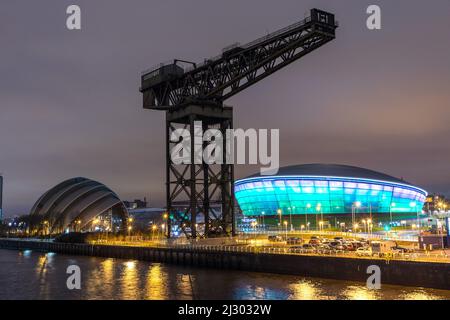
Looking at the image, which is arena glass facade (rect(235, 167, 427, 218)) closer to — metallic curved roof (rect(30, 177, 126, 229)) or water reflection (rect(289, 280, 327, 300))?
metallic curved roof (rect(30, 177, 126, 229))

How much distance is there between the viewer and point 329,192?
125438 mm

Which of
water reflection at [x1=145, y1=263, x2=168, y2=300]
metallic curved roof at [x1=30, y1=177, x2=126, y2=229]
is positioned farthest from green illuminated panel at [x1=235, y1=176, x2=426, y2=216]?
water reflection at [x1=145, y1=263, x2=168, y2=300]

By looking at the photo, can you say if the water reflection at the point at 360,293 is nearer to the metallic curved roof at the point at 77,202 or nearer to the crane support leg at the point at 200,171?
the crane support leg at the point at 200,171

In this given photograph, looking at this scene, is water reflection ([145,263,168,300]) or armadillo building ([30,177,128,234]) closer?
water reflection ([145,263,168,300])

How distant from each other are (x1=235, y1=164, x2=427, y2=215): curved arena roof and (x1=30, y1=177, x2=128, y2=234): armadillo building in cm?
4019

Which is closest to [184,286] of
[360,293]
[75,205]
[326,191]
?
[360,293]

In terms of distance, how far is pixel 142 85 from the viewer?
218ft

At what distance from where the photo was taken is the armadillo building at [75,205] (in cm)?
13550

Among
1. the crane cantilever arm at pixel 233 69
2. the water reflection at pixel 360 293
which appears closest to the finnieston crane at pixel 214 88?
the crane cantilever arm at pixel 233 69

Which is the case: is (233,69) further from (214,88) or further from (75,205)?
(75,205)

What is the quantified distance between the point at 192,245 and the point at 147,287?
684 inches

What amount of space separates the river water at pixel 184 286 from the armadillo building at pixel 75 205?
76.5 m

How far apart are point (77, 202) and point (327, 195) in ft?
221

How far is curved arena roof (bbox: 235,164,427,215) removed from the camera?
126m
